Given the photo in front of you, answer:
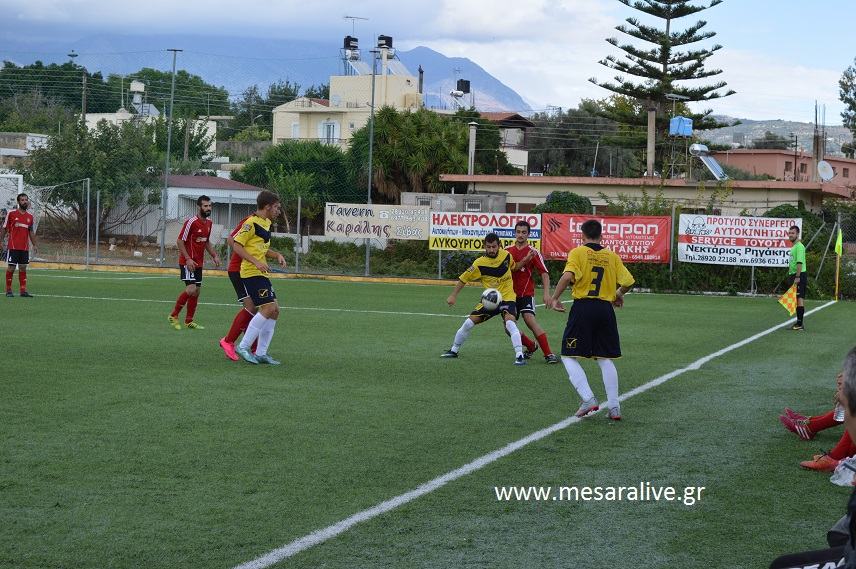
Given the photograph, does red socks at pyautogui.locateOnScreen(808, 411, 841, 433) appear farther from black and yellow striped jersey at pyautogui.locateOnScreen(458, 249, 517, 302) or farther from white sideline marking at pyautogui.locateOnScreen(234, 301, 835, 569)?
black and yellow striped jersey at pyautogui.locateOnScreen(458, 249, 517, 302)

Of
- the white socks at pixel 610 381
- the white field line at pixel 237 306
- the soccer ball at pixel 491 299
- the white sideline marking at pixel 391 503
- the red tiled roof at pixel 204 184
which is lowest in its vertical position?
the white sideline marking at pixel 391 503

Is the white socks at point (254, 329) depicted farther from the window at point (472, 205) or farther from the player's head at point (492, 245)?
the window at point (472, 205)

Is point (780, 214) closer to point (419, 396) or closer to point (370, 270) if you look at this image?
point (370, 270)

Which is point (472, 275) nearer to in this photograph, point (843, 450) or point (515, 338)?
point (515, 338)

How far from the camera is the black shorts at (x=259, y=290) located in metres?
12.8

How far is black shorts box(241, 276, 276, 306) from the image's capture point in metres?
12.8

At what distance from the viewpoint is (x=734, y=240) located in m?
30.9

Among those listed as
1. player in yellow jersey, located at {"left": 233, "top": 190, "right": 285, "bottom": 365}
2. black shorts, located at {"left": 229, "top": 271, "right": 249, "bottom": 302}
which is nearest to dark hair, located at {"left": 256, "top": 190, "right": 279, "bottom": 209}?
player in yellow jersey, located at {"left": 233, "top": 190, "right": 285, "bottom": 365}

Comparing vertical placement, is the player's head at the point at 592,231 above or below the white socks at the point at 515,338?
above

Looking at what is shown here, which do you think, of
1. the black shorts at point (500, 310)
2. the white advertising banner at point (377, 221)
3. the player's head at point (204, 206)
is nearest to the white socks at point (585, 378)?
the black shorts at point (500, 310)

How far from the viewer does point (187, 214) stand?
163 feet

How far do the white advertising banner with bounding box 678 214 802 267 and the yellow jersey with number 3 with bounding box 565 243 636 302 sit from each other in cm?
2202

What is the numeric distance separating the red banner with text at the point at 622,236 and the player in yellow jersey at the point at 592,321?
21989mm

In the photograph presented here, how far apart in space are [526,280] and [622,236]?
1836 centimetres
